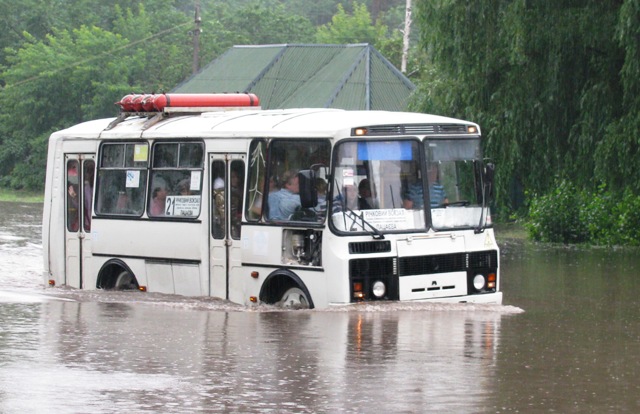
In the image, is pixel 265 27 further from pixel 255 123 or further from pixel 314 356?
pixel 314 356

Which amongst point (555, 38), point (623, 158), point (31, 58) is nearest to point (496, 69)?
point (555, 38)

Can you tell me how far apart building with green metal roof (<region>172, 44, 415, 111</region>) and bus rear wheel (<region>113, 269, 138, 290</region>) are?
27731 millimetres

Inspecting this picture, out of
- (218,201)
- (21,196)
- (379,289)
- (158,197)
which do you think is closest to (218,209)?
(218,201)

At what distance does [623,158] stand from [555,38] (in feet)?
8.28

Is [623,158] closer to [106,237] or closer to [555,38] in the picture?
[555,38]

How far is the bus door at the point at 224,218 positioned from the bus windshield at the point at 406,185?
Result: 178 centimetres

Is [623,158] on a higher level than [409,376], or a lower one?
higher

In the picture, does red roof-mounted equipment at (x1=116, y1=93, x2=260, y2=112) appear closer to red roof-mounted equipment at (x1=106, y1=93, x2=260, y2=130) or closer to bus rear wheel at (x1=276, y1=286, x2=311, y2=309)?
red roof-mounted equipment at (x1=106, y1=93, x2=260, y2=130)

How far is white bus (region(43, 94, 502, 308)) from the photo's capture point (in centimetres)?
1470

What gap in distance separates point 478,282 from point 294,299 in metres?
2.14

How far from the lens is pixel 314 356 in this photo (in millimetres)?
11570

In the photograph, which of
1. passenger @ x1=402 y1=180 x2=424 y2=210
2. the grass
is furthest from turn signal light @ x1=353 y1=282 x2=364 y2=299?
the grass

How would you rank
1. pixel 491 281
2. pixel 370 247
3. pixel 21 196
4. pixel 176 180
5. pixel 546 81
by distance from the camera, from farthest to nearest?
pixel 21 196 → pixel 546 81 → pixel 176 180 → pixel 491 281 → pixel 370 247

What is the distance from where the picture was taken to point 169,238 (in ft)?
55.4
